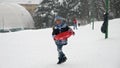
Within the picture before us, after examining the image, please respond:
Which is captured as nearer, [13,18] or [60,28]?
[60,28]

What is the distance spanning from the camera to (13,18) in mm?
74875

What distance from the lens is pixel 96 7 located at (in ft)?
202

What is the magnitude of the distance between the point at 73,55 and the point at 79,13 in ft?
175

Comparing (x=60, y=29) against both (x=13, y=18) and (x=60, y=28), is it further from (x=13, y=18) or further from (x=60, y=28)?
(x=13, y=18)

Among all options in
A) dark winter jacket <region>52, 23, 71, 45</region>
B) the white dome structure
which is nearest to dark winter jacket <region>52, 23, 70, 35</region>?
dark winter jacket <region>52, 23, 71, 45</region>

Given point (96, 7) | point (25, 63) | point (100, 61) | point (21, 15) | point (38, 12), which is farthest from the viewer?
point (21, 15)

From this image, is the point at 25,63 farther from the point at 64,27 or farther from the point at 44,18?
the point at 44,18

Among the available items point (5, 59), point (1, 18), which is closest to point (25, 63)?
point (5, 59)

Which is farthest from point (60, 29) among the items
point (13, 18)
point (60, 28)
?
point (13, 18)

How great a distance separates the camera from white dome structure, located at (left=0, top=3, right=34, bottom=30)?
72625mm

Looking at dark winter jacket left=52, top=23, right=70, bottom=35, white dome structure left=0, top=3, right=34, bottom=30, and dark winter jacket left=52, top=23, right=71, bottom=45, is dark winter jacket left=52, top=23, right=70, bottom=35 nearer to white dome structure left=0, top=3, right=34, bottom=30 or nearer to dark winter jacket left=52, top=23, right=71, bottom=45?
dark winter jacket left=52, top=23, right=71, bottom=45

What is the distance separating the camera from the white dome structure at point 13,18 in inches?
2859

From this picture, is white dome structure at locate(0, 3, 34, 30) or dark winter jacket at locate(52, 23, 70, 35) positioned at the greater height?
dark winter jacket at locate(52, 23, 70, 35)

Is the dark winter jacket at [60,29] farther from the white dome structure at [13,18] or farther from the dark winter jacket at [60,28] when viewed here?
the white dome structure at [13,18]
